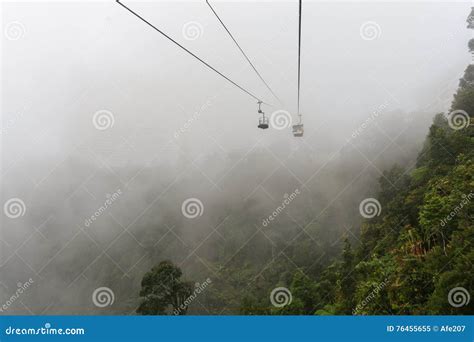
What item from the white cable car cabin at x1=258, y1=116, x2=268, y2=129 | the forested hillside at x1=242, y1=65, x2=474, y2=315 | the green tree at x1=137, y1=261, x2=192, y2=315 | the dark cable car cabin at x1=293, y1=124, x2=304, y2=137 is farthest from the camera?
the green tree at x1=137, y1=261, x2=192, y2=315

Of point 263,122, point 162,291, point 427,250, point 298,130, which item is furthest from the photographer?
point 162,291

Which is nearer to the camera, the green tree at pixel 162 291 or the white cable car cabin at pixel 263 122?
the white cable car cabin at pixel 263 122

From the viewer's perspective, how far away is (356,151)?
105m

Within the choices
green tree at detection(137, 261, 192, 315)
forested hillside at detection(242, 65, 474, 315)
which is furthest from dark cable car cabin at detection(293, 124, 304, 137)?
green tree at detection(137, 261, 192, 315)

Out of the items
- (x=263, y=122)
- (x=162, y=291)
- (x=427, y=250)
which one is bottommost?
(x=162, y=291)

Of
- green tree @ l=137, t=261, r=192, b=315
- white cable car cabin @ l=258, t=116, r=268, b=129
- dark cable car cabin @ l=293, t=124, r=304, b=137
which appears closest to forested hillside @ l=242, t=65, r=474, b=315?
green tree @ l=137, t=261, r=192, b=315

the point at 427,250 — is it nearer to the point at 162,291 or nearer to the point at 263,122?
the point at 263,122

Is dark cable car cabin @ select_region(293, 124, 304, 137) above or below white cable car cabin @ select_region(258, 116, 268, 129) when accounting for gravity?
above

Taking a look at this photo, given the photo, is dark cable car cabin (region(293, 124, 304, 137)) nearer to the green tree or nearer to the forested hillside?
the forested hillside

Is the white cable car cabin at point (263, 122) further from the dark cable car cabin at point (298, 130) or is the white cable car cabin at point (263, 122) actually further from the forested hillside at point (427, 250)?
the forested hillside at point (427, 250)

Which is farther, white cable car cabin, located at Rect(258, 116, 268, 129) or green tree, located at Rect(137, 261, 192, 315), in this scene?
green tree, located at Rect(137, 261, 192, 315)

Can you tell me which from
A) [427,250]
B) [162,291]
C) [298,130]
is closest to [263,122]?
[298,130]

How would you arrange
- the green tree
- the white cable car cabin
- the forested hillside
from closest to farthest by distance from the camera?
the forested hillside → the white cable car cabin → the green tree

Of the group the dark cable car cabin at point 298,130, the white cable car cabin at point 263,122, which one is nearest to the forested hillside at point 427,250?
the dark cable car cabin at point 298,130
